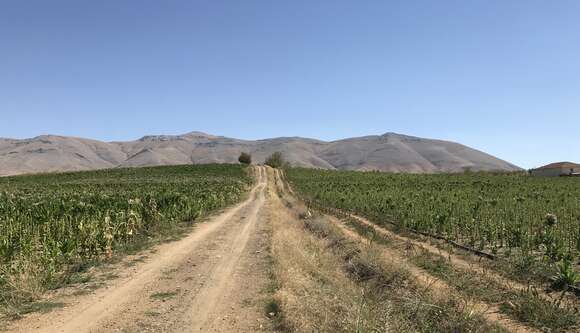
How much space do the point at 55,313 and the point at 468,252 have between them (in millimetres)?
12444

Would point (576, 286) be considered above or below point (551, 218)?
below

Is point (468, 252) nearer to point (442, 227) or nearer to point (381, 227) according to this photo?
point (442, 227)

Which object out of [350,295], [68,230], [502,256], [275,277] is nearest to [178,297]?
[275,277]

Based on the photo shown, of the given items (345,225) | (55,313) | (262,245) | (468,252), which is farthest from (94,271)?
(345,225)

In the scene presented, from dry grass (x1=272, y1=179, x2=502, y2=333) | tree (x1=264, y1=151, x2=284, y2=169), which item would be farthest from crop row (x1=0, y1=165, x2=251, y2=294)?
tree (x1=264, y1=151, x2=284, y2=169)

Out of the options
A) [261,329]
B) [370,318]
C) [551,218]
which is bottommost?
[261,329]

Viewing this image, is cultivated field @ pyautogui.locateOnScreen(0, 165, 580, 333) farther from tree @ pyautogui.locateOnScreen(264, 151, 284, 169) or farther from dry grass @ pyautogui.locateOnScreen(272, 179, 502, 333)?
tree @ pyautogui.locateOnScreen(264, 151, 284, 169)

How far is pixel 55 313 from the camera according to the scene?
833 cm

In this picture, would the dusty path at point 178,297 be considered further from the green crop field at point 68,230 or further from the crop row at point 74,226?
the crop row at point 74,226

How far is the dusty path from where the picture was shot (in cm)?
780

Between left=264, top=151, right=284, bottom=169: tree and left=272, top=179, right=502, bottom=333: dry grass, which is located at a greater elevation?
left=264, top=151, right=284, bottom=169: tree

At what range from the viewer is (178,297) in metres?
9.51

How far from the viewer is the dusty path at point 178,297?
7797mm

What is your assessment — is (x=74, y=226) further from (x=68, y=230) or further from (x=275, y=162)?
(x=275, y=162)
